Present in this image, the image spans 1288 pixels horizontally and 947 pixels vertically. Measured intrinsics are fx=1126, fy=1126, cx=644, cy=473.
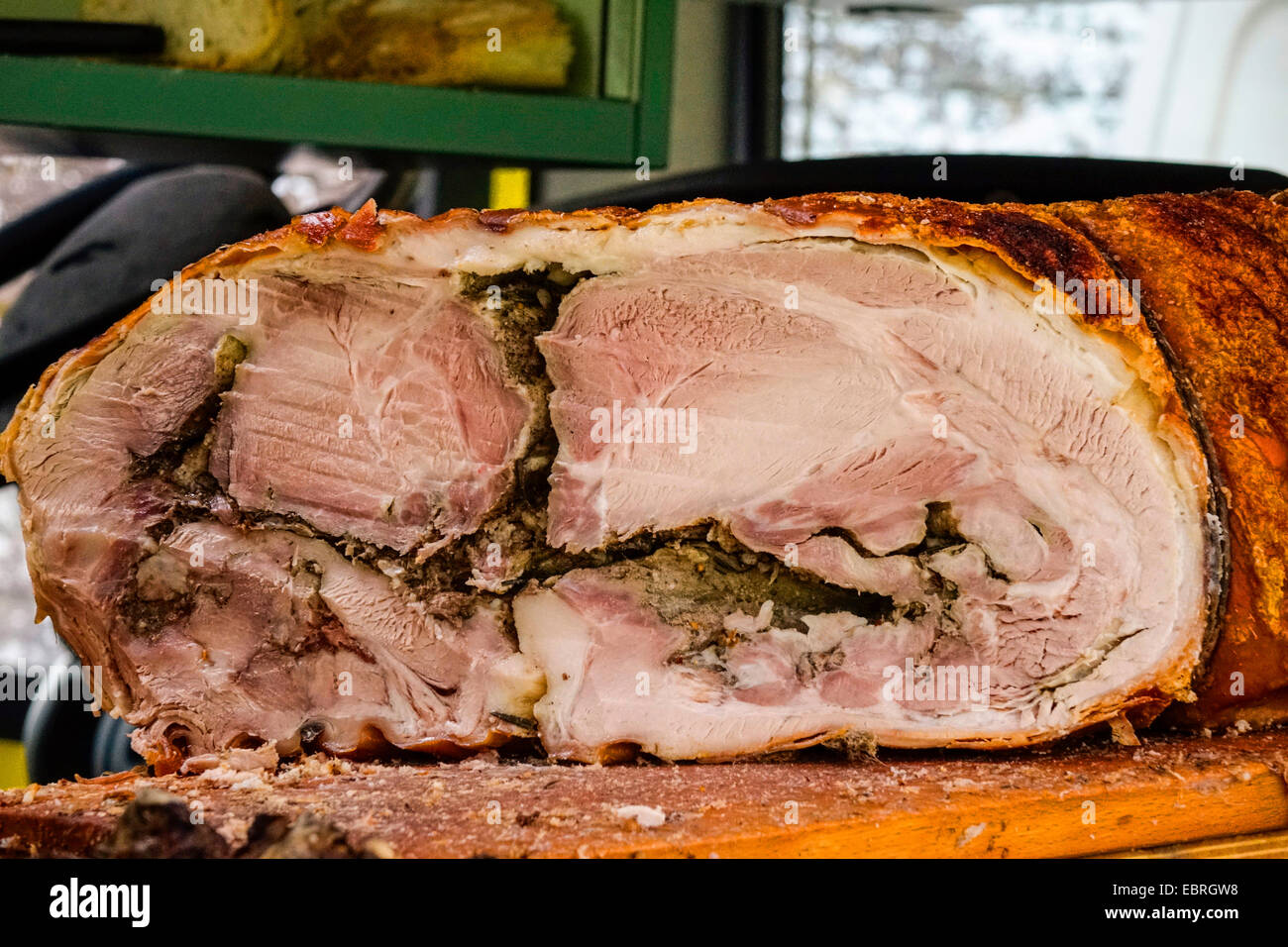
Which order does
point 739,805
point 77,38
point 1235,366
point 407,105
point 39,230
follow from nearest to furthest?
point 739,805
point 1235,366
point 77,38
point 407,105
point 39,230

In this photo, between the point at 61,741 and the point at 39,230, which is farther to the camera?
the point at 39,230

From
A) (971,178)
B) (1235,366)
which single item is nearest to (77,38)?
(971,178)

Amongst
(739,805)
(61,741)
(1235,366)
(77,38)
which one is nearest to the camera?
(739,805)

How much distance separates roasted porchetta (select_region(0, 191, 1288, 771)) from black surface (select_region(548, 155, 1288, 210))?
0.76 m

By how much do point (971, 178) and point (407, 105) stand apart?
136 cm

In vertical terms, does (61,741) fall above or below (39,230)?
below

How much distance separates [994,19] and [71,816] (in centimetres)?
522

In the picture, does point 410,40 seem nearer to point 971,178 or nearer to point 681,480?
point 971,178

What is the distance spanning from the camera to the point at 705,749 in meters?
A: 1.70

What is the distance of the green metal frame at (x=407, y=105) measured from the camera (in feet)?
8.39

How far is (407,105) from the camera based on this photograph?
2.74 meters

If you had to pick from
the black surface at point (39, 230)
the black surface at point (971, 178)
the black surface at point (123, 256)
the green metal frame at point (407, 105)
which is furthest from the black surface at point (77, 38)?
the black surface at point (971, 178)

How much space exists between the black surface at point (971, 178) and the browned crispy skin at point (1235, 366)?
73 cm
